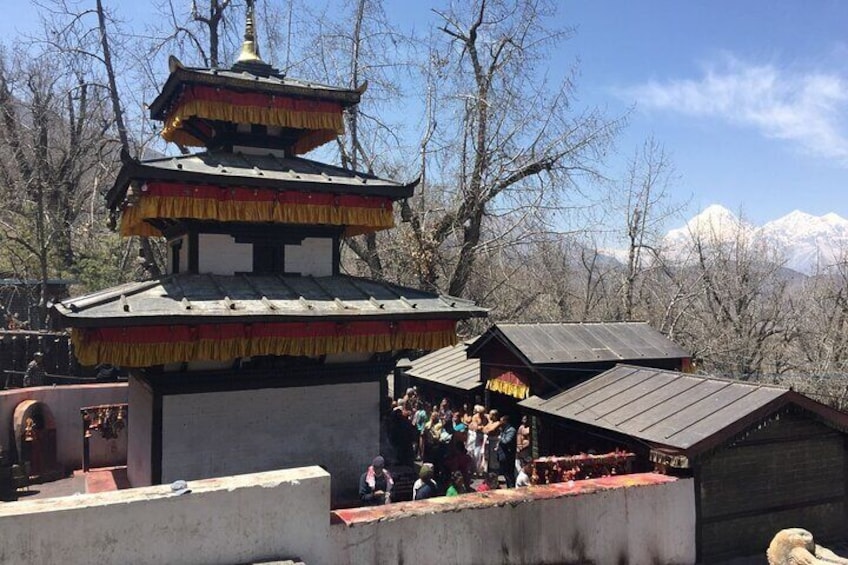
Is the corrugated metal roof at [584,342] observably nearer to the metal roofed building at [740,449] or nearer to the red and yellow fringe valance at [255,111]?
the metal roofed building at [740,449]

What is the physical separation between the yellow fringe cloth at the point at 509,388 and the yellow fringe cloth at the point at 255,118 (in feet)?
21.2

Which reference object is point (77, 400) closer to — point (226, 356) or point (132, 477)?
point (132, 477)

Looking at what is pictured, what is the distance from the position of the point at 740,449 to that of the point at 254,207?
8384 millimetres

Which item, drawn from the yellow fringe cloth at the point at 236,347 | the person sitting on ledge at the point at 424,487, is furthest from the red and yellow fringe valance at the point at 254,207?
the person sitting on ledge at the point at 424,487

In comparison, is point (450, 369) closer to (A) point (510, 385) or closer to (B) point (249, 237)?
(A) point (510, 385)

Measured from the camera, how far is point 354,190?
10.7 meters

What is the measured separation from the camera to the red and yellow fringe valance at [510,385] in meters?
12.9

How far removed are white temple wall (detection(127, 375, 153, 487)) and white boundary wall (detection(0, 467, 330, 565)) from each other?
397 centimetres

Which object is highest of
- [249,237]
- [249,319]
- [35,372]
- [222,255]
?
[249,237]

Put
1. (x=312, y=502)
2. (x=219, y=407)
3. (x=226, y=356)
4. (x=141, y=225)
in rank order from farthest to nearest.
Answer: (x=141, y=225), (x=219, y=407), (x=226, y=356), (x=312, y=502)

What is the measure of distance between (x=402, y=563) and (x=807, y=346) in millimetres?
23477

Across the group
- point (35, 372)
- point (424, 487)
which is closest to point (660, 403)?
point (424, 487)

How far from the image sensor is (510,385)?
1338 cm

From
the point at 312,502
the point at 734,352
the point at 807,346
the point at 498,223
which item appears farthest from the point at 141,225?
the point at 807,346
